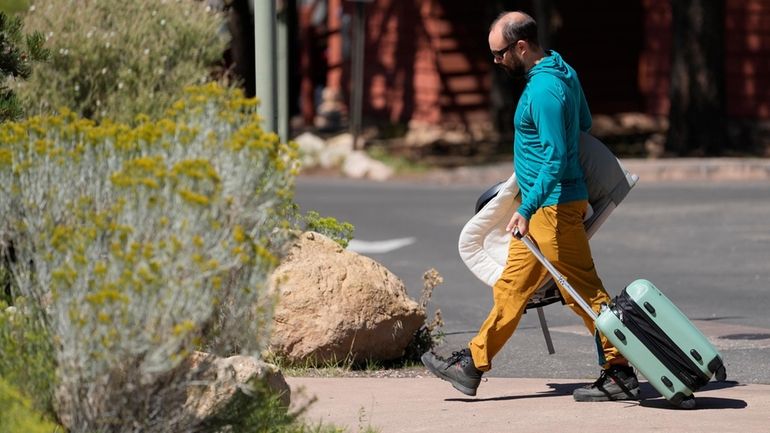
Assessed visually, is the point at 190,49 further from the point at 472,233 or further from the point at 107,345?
the point at 107,345

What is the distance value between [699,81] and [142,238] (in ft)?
61.9

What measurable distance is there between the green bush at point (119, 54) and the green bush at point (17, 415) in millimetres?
7687

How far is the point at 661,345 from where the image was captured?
22.4 ft

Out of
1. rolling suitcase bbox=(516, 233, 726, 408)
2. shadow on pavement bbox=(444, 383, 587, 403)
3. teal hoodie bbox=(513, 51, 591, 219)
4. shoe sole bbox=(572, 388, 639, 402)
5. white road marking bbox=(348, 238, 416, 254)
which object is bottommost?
white road marking bbox=(348, 238, 416, 254)

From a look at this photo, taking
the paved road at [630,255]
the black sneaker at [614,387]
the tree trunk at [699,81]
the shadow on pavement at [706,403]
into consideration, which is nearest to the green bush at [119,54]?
the paved road at [630,255]

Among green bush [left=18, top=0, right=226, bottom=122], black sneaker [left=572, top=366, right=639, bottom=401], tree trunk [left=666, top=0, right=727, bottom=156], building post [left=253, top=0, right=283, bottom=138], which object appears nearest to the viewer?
black sneaker [left=572, top=366, right=639, bottom=401]

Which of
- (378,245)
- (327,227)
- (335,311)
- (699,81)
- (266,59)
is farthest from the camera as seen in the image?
(699,81)

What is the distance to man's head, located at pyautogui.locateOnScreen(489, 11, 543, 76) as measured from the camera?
694 centimetres

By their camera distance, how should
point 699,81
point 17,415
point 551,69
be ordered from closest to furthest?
point 17,415
point 551,69
point 699,81

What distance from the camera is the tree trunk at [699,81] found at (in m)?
22.7

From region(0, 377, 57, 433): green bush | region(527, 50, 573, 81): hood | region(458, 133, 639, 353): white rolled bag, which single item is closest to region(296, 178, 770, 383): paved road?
region(458, 133, 639, 353): white rolled bag

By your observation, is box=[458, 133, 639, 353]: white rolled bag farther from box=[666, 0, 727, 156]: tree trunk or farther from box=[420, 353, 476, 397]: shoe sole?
box=[666, 0, 727, 156]: tree trunk

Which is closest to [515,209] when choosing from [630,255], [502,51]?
[502,51]

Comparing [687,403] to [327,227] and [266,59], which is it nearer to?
[327,227]
